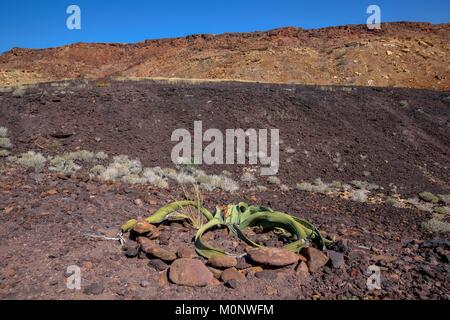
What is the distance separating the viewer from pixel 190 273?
3451 millimetres

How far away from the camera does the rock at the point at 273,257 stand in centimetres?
366

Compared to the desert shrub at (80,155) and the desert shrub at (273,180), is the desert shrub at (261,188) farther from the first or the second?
the desert shrub at (80,155)

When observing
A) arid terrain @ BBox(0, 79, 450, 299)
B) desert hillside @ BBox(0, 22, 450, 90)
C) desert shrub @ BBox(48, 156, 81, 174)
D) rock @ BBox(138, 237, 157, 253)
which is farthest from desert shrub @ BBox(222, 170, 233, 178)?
desert hillside @ BBox(0, 22, 450, 90)

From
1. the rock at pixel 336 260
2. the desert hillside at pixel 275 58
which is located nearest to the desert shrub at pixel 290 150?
the rock at pixel 336 260

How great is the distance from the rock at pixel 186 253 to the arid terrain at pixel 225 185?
0.10 m

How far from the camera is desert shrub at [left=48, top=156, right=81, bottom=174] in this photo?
6910 mm

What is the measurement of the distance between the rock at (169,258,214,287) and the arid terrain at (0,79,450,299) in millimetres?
77

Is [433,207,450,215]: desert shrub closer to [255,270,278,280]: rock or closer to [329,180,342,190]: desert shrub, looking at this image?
[329,180,342,190]: desert shrub

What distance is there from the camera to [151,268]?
3.64m

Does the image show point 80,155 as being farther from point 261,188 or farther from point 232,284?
point 232,284

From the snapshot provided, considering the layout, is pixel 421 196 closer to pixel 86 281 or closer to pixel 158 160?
pixel 158 160

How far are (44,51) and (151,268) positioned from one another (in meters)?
40.7
